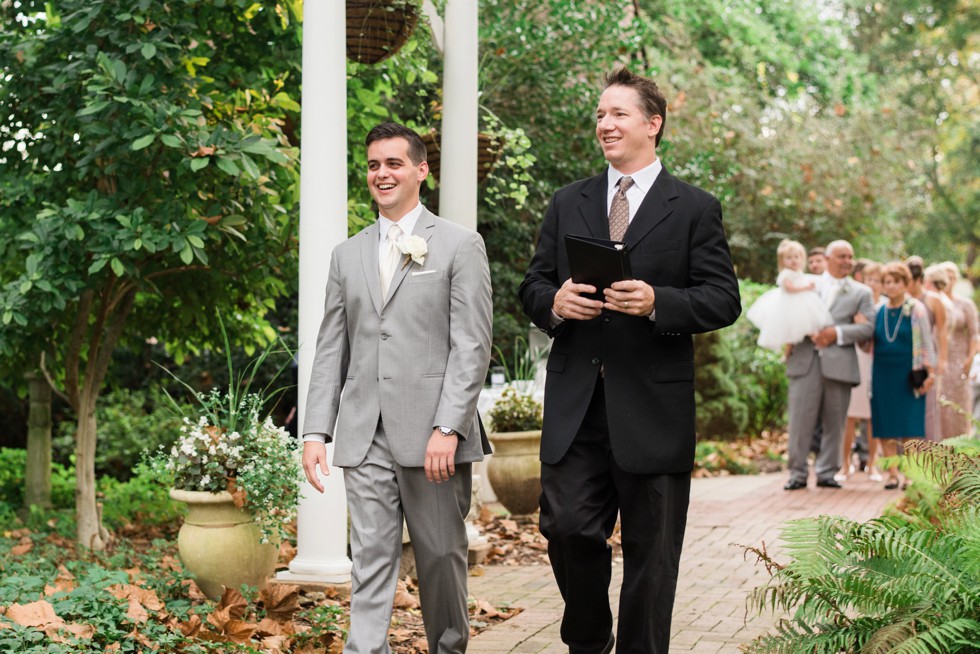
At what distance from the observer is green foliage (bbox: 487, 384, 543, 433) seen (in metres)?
8.59

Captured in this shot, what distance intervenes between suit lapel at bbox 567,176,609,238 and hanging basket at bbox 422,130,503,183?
10.2ft

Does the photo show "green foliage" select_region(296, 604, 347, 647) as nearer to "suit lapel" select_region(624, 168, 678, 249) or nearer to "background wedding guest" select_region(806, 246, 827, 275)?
"suit lapel" select_region(624, 168, 678, 249)

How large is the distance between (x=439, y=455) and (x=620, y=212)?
3.43 feet

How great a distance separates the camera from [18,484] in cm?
1019

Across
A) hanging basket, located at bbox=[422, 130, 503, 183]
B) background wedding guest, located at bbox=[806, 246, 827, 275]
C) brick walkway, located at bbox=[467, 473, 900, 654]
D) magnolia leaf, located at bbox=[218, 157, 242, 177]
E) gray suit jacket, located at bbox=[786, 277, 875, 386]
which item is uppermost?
hanging basket, located at bbox=[422, 130, 503, 183]

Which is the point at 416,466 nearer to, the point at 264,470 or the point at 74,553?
the point at 264,470

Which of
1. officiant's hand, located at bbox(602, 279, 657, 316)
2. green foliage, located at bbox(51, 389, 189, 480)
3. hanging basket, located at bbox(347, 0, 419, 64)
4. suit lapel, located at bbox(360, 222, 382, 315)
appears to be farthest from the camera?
green foliage, located at bbox(51, 389, 189, 480)

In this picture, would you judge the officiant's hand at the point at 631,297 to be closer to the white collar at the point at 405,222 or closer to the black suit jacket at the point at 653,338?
the black suit jacket at the point at 653,338

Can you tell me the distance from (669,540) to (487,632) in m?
1.57

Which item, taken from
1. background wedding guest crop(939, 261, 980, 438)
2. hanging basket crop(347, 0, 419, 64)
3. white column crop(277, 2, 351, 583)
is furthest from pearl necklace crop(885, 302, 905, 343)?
white column crop(277, 2, 351, 583)

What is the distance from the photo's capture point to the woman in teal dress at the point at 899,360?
10672 millimetres

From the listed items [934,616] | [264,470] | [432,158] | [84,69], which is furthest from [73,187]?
[934,616]

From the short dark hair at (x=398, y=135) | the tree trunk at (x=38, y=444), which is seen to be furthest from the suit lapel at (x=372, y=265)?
the tree trunk at (x=38, y=444)

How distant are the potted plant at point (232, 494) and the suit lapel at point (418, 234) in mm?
1519
